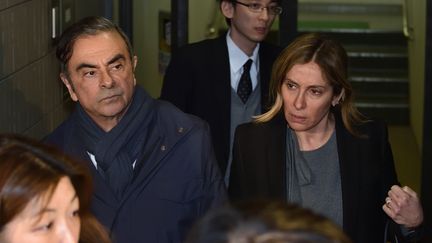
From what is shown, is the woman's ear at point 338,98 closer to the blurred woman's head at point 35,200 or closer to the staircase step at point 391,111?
the blurred woman's head at point 35,200

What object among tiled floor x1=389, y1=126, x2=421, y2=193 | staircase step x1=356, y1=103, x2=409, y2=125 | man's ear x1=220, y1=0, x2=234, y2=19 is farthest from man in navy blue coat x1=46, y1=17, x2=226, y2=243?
staircase step x1=356, y1=103, x2=409, y2=125

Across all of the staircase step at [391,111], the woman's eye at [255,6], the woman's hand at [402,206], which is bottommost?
the staircase step at [391,111]

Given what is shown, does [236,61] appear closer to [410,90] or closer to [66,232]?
[66,232]

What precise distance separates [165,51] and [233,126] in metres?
Result: 2.24

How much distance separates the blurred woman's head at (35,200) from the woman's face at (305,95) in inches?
57.9

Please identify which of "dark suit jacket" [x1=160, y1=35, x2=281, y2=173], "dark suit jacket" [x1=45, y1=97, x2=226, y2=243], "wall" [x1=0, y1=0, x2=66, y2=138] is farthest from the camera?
"dark suit jacket" [x1=160, y1=35, x2=281, y2=173]

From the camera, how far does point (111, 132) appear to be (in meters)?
3.43

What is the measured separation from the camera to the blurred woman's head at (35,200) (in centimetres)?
226

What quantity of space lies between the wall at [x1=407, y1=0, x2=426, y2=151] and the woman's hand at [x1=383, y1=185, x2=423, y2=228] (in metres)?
4.19

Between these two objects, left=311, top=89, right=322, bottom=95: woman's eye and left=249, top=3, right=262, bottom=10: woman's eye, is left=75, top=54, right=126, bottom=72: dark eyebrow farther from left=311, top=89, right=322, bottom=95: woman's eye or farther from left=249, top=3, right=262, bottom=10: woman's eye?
left=249, top=3, right=262, bottom=10: woman's eye

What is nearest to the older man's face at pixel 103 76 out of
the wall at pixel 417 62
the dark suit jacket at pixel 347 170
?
the dark suit jacket at pixel 347 170

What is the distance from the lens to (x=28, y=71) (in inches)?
193

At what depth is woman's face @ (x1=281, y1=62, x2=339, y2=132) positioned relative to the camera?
3.69 m

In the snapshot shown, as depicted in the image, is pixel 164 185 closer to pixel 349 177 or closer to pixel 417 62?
pixel 349 177
